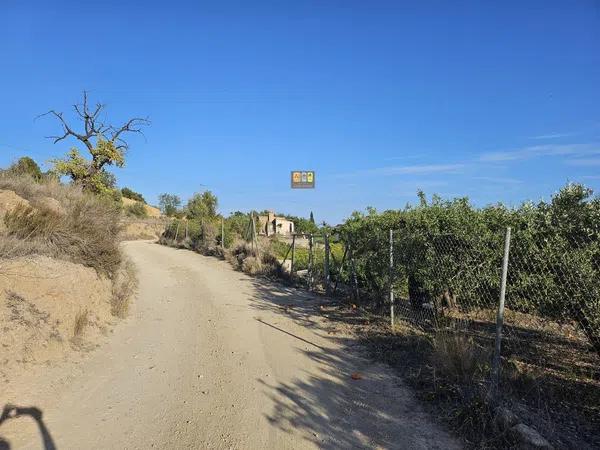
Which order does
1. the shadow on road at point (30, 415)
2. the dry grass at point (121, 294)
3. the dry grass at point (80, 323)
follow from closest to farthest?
1. the shadow on road at point (30, 415)
2. the dry grass at point (80, 323)
3. the dry grass at point (121, 294)

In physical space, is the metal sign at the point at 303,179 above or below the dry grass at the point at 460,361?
above

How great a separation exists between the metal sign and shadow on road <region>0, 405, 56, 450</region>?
21.9 m

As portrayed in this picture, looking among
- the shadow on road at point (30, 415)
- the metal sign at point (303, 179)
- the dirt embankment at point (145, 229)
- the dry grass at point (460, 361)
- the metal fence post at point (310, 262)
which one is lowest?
the shadow on road at point (30, 415)

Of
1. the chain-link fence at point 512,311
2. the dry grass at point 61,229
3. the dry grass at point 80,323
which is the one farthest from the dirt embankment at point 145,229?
the chain-link fence at point 512,311

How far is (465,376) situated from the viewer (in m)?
5.26

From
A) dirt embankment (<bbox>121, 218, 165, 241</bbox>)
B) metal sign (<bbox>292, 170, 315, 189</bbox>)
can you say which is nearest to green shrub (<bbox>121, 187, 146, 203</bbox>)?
dirt embankment (<bbox>121, 218, 165, 241</bbox>)

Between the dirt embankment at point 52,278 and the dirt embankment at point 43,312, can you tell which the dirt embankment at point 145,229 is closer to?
the dirt embankment at point 52,278

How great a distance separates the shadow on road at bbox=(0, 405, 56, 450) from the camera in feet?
13.5

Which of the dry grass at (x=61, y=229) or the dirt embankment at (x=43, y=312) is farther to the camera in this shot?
the dry grass at (x=61, y=229)

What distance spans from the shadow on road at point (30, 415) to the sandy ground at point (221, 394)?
0.03 metres

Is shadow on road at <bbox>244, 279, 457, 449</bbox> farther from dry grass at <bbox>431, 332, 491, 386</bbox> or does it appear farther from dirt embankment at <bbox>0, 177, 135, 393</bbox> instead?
dirt embankment at <bbox>0, 177, 135, 393</bbox>

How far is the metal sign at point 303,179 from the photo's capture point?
1038 inches

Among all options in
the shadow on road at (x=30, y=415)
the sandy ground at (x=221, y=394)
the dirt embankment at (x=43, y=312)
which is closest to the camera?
the shadow on road at (x=30, y=415)

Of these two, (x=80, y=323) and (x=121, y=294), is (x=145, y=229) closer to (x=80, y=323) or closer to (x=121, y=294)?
(x=121, y=294)
